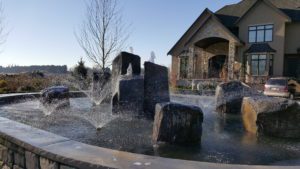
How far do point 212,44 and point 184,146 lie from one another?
28.1m

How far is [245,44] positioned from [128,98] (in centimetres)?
2388

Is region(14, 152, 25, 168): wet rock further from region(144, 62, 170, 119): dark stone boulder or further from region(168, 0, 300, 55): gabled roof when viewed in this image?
region(168, 0, 300, 55): gabled roof

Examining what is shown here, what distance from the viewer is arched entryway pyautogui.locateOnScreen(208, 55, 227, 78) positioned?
31094mm

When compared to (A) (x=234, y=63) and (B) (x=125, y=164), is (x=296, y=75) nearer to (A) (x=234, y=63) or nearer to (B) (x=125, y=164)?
(A) (x=234, y=63)

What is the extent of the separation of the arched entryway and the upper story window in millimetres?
3361

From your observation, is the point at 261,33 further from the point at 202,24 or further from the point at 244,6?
the point at 244,6

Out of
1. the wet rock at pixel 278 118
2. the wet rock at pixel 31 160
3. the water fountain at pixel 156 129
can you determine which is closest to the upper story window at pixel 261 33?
the water fountain at pixel 156 129

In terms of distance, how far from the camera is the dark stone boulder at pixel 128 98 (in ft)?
27.0

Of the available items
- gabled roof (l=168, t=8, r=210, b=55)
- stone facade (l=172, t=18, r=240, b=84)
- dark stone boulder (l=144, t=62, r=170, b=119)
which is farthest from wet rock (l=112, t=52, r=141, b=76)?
gabled roof (l=168, t=8, r=210, b=55)

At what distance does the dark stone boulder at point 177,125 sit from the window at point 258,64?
24.4 meters

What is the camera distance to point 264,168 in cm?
332

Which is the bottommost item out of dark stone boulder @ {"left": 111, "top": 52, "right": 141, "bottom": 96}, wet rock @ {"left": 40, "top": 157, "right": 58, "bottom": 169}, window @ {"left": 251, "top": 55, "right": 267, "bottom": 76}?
wet rock @ {"left": 40, "top": 157, "right": 58, "bottom": 169}

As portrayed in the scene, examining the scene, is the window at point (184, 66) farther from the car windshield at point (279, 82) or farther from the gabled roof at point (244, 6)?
the car windshield at point (279, 82)

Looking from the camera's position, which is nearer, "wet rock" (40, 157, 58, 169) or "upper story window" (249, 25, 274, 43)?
"wet rock" (40, 157, 58, 169)
